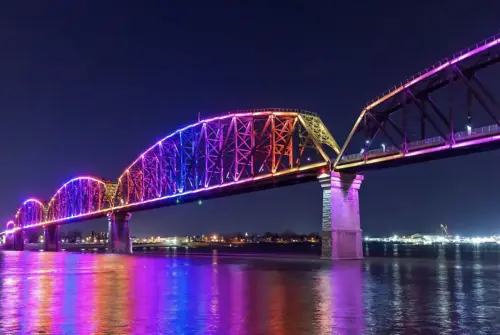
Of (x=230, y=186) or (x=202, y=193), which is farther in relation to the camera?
(x=202, y=193)

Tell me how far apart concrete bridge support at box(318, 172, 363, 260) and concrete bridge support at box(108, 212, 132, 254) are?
82.0 metres

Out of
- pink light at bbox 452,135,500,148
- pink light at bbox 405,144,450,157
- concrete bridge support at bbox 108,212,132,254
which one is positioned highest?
pink light at bbox 452,135,500,148

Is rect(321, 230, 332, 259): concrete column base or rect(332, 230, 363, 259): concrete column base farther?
rect(321, 230, 332, 259): concrete column base

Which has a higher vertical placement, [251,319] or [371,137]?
[371,137]

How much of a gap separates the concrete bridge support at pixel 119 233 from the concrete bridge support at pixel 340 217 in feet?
269

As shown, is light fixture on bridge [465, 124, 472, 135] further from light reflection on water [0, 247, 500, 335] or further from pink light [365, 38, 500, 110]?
light reflection on water [0, 247, 500, 335]

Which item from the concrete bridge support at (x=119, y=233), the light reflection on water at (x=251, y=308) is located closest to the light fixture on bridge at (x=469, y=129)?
the light reflection on water at (x=251, y=308)

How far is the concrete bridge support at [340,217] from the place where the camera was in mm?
76875

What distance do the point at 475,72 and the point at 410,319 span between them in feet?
169

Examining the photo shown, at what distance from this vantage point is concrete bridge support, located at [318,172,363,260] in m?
76.9

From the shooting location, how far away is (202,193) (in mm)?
122875

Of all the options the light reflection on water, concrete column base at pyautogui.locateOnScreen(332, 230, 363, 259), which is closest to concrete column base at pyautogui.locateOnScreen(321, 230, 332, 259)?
concrete column base at pyautogui.locateOnScreen(332, 230, 363, 259)

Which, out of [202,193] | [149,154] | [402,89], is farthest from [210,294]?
[149,154]

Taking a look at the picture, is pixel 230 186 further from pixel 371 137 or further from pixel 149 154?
pixel 149 154
